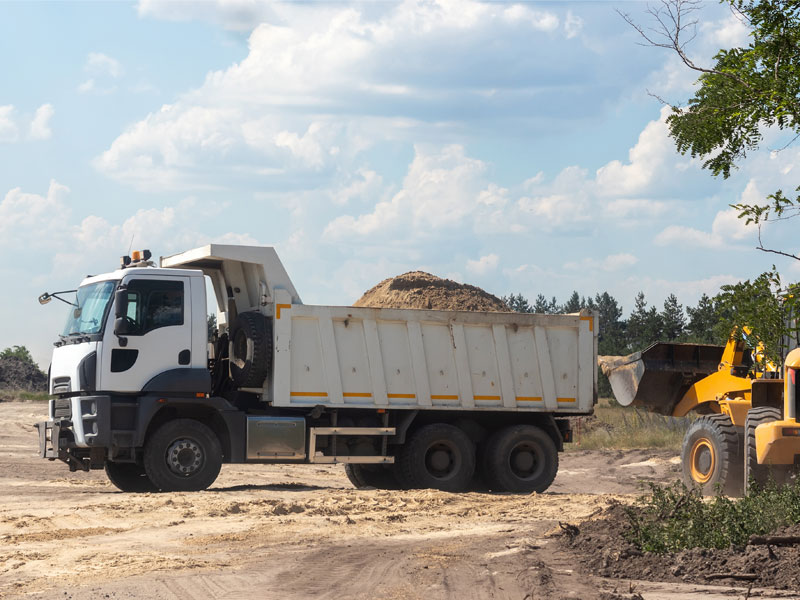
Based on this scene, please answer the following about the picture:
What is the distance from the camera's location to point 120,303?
1459 centimetres

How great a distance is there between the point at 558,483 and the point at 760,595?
13.6 m

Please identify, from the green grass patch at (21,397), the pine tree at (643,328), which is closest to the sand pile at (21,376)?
the green grass patch at (21,397)

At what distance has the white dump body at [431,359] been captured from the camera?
15461mm

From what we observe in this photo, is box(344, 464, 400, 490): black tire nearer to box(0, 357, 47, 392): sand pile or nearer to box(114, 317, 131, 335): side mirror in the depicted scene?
box(114, 317, 131, 335): side mirror

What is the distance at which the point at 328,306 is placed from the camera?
15625 mm

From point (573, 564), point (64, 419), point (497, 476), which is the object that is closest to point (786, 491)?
point (573, 564)

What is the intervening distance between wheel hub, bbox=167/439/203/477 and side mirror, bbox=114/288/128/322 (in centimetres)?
183

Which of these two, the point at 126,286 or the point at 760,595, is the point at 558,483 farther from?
the point at 760,595

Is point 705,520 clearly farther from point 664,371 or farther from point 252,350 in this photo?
point 664,371

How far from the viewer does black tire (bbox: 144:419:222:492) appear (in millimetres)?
14750

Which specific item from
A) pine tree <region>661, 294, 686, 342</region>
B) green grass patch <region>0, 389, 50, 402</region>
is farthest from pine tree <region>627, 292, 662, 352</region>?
green grass patch <region>0, 389, 50, 402</region>

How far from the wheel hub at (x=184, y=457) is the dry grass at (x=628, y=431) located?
14.0 meters

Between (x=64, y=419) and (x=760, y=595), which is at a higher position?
(x=64, y=419)

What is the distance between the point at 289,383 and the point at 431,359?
2.18 metres
